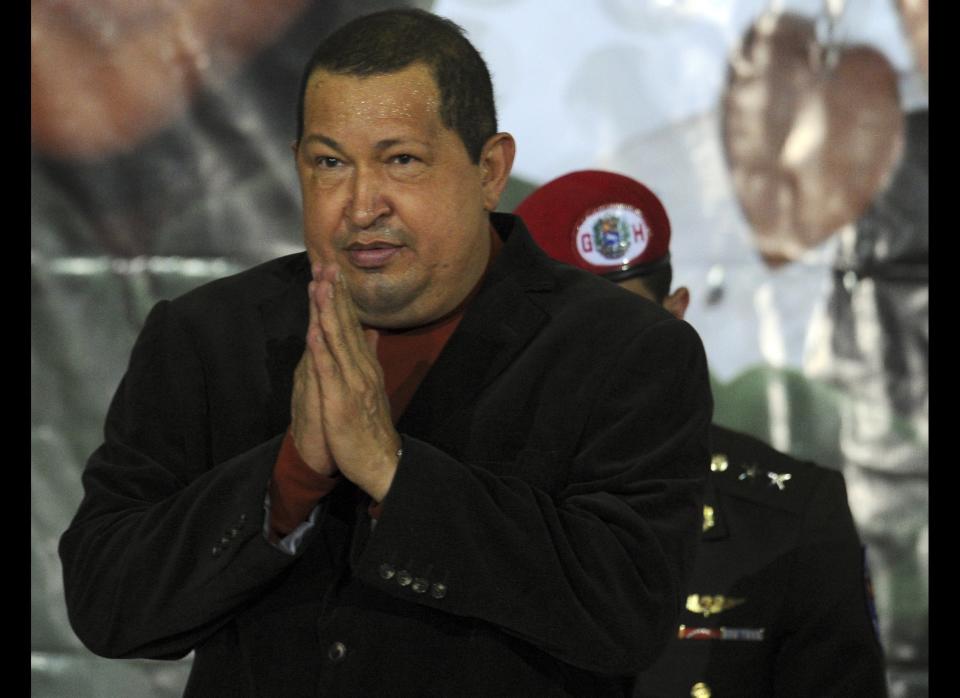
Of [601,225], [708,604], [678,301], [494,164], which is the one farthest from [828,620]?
[494,164]

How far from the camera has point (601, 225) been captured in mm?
2670

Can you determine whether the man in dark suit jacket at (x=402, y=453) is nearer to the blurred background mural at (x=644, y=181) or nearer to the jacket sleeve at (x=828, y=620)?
the jacket sleeve at (x=828, y=620)

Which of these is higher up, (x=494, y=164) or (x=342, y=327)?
(x=494, y=164)

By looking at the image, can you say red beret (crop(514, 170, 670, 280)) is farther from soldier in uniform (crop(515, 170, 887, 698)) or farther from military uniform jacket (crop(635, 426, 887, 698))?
military uniform jacket (crop(635, 426, 887, 698))

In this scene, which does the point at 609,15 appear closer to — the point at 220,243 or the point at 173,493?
the point at 220,243

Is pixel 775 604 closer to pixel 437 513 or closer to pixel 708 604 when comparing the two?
pixel 708 604

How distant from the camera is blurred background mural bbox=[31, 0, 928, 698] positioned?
3.23 metres

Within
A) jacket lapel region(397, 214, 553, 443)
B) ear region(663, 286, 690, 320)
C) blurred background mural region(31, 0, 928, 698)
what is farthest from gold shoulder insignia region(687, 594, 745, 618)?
jacket lapel region(397, 214, 553, 443)

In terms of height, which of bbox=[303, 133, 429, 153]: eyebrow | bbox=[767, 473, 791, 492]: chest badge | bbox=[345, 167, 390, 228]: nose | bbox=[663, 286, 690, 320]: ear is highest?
bbox=[663, 286, 690, 320]: ear

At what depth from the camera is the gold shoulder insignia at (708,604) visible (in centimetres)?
261

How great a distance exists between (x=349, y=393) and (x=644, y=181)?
6.43 ft

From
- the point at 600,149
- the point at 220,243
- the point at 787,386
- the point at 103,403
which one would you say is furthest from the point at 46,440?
the point at 787,386

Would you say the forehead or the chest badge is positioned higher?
the forehead

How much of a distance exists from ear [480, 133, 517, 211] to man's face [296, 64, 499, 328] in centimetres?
4
